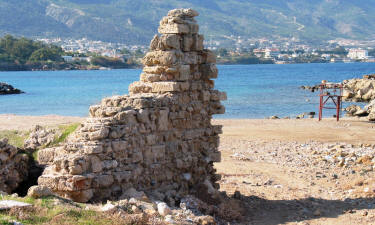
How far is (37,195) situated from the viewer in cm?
824

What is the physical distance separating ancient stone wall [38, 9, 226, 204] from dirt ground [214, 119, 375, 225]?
63.1 inches

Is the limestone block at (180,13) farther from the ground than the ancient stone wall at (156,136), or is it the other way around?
the limestone block at (180,13)

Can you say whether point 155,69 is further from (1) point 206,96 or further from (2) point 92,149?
(2) point 92,149

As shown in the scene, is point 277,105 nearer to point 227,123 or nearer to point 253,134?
point 227,123

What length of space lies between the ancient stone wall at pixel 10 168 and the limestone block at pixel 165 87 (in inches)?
114

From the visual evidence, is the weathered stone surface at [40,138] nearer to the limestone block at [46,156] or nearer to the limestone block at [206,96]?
the limestone block at [46,156]

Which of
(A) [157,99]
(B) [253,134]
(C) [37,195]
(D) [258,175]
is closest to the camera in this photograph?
(C) [37,195]

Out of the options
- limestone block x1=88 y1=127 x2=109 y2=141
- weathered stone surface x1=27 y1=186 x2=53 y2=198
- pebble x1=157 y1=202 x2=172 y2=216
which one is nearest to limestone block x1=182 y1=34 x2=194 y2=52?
limestone block x1=88 y1=127 x2=109 y2=141

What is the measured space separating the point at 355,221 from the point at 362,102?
3714cm

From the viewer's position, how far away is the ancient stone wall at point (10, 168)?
975cm

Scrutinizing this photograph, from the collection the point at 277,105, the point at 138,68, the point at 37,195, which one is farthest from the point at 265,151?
the point at 138,68

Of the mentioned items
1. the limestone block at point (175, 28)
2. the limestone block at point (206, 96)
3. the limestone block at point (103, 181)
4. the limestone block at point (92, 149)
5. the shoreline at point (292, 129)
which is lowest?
the shoreline at point (292, 129)

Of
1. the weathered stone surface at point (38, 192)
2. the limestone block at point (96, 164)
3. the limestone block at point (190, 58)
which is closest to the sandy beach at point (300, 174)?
the limestone block at point (96, 164)

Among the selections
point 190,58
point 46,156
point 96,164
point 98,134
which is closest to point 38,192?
point 96,164
